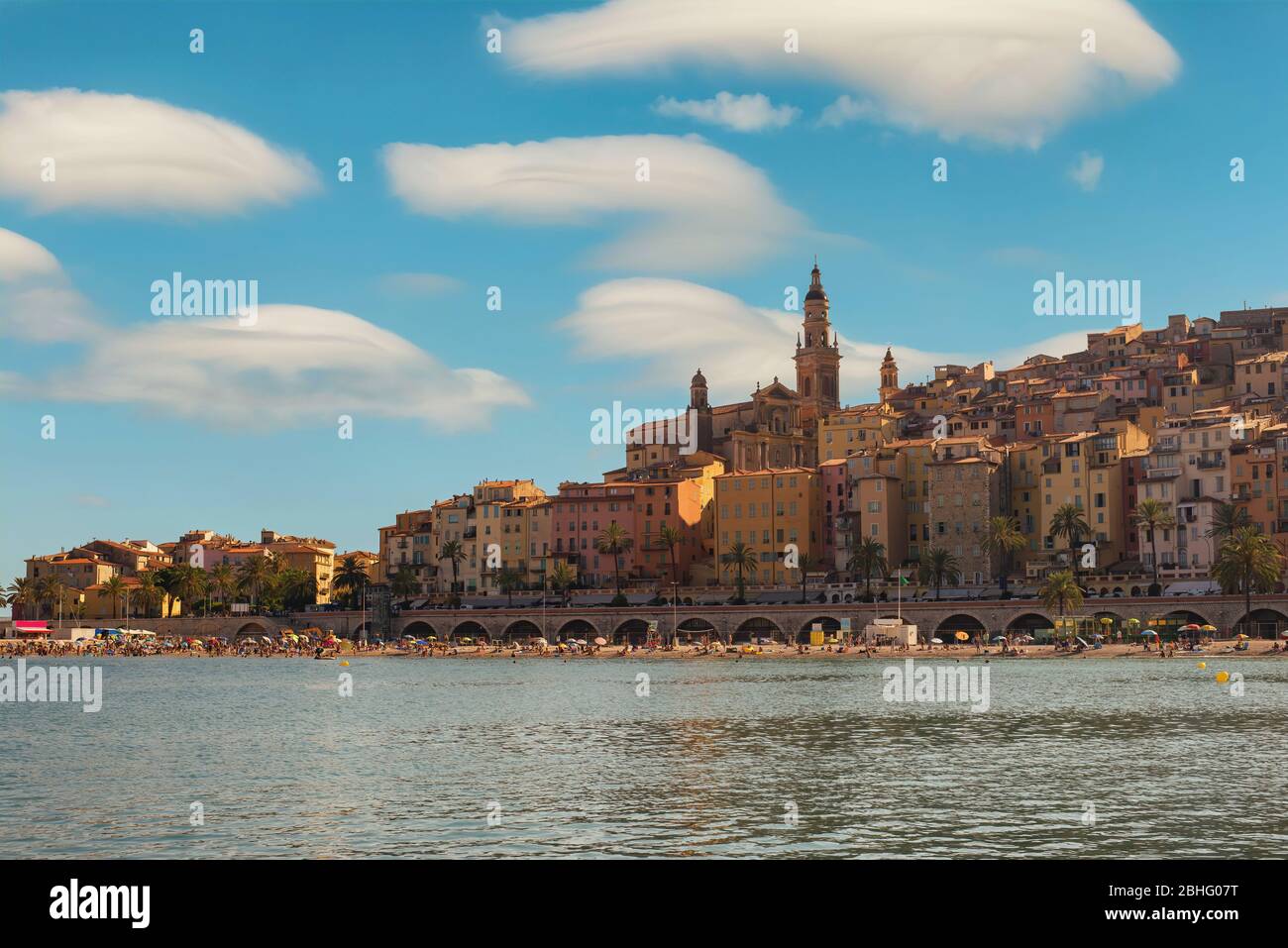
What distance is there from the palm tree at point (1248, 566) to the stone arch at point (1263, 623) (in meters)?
0.35

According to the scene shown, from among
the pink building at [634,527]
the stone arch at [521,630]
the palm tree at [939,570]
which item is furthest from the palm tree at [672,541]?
the palm tree at [939,570]

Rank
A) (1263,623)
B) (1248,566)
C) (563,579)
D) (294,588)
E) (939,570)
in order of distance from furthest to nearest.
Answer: (294,588), (563,579), (939,570), (1263,623), (1248,566)

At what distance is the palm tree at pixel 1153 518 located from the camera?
134500 millimetres

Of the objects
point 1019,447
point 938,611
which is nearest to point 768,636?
point 938,611

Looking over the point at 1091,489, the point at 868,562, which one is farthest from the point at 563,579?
the point at 1091,489

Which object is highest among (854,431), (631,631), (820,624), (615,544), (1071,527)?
(854,431)

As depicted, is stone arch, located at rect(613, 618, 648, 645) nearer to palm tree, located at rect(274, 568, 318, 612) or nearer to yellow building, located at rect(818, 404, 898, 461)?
yellow building, located at rect(818, 404, 898, 461)

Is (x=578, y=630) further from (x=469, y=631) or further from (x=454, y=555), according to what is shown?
(x=454, y=555)

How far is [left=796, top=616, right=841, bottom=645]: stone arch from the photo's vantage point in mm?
142500

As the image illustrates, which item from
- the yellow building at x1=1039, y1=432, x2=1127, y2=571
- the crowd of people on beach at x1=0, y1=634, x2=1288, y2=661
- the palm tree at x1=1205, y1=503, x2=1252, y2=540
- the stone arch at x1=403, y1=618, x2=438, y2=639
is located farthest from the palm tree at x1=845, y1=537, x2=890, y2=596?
the stone arch at x1=403, y1=618, x2=438, y2=639

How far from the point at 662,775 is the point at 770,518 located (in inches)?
4914

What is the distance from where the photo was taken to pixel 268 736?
56531mm

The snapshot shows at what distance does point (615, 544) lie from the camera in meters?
168
